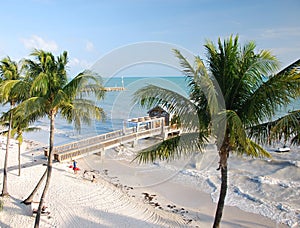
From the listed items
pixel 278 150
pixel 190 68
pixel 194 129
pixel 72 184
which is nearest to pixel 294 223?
pixel 194 129

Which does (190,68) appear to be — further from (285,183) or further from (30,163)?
(30,163)

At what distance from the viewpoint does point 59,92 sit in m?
6.80

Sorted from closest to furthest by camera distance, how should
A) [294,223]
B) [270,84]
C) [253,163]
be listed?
1. [270,84]
2. [294,223]
3. [253,163]

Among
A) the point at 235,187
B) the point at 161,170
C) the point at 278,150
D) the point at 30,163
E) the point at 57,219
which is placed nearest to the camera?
the point at 57,219

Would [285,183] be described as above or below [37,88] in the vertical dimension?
below

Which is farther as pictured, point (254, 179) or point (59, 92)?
point (254, 179)

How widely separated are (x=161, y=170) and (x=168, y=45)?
12.3 meters

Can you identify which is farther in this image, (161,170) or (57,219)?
(161,170)

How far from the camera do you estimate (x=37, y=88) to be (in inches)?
269

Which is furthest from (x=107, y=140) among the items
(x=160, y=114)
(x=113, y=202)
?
(x=113, y=202)

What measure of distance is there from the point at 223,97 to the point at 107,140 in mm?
14143

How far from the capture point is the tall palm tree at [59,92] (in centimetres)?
687

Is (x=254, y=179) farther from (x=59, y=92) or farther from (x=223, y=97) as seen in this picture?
(x=59, y=92)

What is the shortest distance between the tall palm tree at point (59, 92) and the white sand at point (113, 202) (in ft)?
7.32
